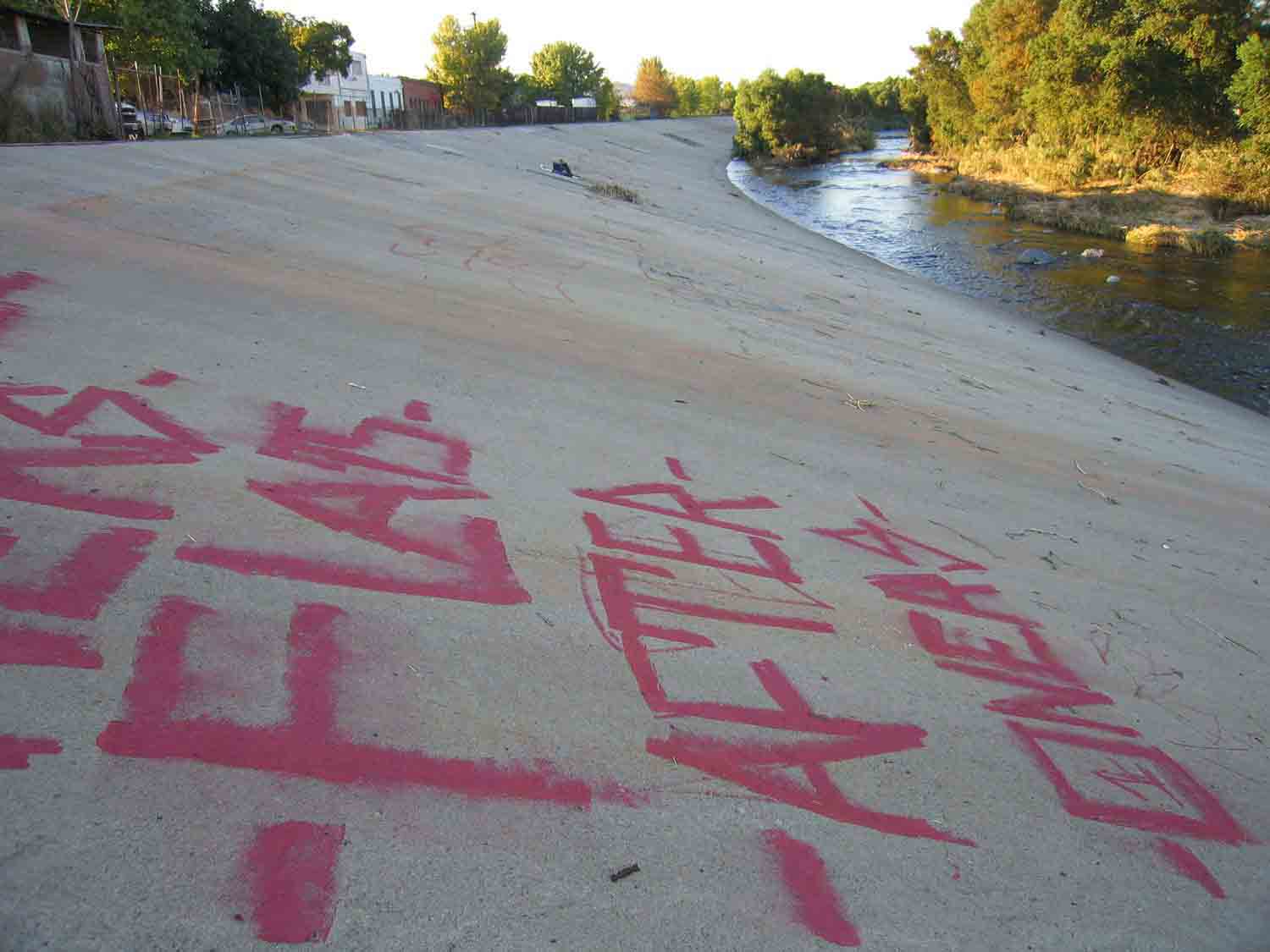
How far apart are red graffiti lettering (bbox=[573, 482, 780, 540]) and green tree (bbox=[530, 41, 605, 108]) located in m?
94.5

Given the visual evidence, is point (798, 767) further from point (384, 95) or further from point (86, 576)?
point (384, 95)

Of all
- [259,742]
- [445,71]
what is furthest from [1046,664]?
[445,71]

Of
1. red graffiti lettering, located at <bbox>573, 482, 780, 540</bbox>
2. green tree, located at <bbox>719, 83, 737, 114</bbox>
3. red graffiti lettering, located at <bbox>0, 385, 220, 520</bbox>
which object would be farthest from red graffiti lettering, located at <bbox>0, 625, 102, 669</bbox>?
green tree, located at <bbox>719, 83, 737, 114</bbox>

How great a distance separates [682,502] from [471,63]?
73.3 metres

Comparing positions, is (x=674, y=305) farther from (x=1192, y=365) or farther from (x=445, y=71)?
(x=445, y=71)

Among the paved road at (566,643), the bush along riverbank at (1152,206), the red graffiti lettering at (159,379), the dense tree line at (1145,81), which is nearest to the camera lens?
the paved road at (566,643)

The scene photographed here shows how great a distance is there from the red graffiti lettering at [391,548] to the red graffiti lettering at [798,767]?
3.44 feet

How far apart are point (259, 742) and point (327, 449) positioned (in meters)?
2.24

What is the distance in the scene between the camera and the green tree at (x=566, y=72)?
302ft

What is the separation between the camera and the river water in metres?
13.8

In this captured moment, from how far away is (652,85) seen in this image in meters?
122

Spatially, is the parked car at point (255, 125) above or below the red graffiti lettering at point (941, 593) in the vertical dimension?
above

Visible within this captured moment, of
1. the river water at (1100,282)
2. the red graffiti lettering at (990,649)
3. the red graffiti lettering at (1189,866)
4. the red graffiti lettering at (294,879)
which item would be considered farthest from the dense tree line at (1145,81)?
the red graffiti lettering at (294,879)

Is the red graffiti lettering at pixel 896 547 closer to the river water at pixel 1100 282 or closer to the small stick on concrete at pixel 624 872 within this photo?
the small stick on concrete at pixel 624 872
